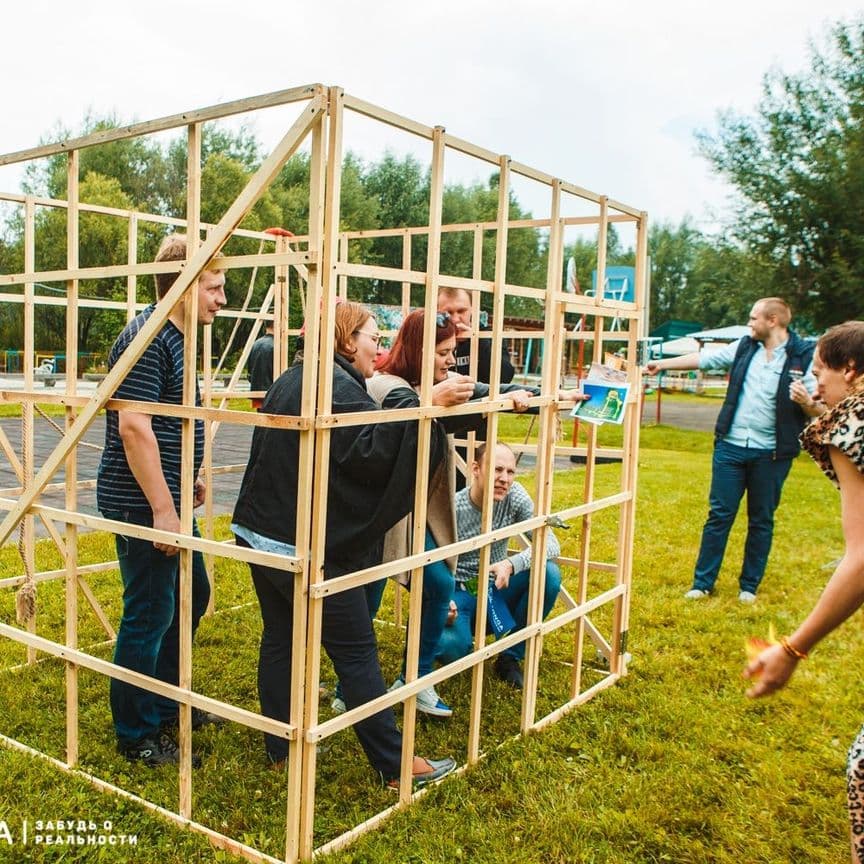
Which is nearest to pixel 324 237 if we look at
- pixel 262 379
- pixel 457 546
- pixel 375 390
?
pixel 375 390

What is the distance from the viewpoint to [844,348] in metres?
2.56

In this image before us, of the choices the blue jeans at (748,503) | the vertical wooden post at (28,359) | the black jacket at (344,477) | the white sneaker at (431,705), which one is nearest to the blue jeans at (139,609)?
the black jacket at (344,477)

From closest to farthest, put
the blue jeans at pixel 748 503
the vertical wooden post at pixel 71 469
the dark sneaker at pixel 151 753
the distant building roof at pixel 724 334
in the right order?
the vertical wooden post at pixel 71 469 → the dark sneaker at pixel 151 753 → the blue jeans at pixel 748 503 → the distant building roof at pixel 724 334

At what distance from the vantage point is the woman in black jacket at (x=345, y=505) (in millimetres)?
3000

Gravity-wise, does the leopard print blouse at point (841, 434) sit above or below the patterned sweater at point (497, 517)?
above

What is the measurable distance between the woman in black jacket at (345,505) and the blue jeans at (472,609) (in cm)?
107

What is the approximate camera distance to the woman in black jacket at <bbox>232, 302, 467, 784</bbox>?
9.84 ft

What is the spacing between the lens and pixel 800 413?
6109mm

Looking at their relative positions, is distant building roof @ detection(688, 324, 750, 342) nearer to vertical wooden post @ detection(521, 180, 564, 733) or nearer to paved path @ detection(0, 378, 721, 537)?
paved path @ detection(0, 378, 721, 537)

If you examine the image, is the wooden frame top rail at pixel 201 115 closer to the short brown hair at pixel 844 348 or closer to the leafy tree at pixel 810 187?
the short brown hair at pixel 844 348

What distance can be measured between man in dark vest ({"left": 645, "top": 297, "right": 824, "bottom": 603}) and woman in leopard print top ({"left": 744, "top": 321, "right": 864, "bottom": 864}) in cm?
382

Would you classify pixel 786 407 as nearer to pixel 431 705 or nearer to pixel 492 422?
pixel 492 422

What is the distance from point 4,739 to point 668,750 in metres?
2.94

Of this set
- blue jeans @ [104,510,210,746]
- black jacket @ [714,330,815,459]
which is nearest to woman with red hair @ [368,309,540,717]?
blue jeans @ [104,510,210,746]
